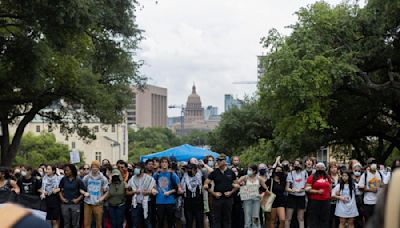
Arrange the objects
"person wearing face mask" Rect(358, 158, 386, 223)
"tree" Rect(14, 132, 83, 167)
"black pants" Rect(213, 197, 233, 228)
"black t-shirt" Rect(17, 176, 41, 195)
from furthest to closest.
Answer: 1. "tree" Rect(14, 132, 83, 167)
2. "black t-shirt" Rect(17, 176, 41, 195)
3. "black pants" Rect(213, 197, 233, 228)
4. "person wearing face mask" Rect(358, 158, 386, 223)

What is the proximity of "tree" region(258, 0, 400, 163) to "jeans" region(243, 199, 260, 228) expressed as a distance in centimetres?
1771

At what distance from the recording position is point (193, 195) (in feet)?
58.4

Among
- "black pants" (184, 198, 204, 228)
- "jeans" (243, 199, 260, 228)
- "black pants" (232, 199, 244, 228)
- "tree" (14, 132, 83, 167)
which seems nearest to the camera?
"jeans" (243, 199, 260, 228)

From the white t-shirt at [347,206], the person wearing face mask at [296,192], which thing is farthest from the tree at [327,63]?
the white t-shirt at [347,206]

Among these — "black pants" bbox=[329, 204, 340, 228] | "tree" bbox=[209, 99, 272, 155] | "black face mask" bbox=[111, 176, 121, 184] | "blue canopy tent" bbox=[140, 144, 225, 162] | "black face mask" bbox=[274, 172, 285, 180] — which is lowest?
"black pants" bbox=[329, 204, 340, 228]

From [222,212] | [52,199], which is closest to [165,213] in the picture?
[222,212]

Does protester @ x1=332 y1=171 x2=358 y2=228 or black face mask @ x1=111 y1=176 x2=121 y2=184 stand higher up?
black face mask @ x1=111 y1=176 x2=121 y2=184

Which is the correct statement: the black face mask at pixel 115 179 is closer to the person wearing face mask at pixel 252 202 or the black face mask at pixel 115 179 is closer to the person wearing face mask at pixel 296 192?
the person wearing face mask at pixel 252 202

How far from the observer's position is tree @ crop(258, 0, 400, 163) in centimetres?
3534

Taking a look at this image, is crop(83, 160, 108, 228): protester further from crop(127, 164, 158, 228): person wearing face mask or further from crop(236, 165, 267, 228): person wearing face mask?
crop(236, 165, 267, 228): person wearing face mask

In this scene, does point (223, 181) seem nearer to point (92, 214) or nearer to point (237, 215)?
point (237, 215)

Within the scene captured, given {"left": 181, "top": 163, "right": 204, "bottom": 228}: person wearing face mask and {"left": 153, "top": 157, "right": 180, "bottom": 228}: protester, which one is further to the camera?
{"left": 181, "top": 163, "right": 204, "bottom": 228}: person wearing face mask

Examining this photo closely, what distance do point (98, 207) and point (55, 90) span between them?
21.1 meters

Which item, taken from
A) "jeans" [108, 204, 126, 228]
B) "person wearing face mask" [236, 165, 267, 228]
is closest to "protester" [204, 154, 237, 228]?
"person wearing face mask" [236, 165, 267, 228]
